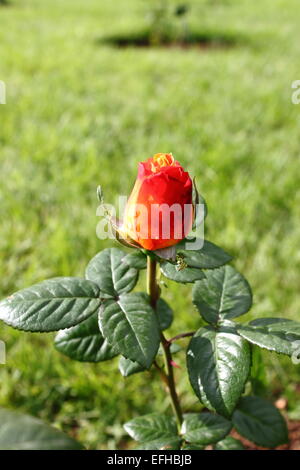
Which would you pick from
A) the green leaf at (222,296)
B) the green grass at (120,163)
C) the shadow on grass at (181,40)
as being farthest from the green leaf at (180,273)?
the shadow on grass at (181,40)

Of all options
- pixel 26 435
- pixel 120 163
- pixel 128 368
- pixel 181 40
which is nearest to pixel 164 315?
pixel 128 368

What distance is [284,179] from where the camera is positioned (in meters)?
2.05

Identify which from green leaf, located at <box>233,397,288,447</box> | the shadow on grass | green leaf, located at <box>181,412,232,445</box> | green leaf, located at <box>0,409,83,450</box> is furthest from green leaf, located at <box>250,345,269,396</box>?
the shadow on grass

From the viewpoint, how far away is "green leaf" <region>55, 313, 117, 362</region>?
76 cm

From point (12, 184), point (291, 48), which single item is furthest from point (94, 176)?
point (291, 48)

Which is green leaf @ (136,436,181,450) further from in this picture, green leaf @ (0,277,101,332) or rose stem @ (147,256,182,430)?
green leaf @ (0,277,101,332)

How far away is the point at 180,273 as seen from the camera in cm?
62

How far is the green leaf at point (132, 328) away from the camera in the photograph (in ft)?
1.89

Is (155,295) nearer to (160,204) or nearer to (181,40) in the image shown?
(160,204)

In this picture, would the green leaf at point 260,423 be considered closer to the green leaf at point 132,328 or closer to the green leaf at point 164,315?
the green leaf at point 164,315

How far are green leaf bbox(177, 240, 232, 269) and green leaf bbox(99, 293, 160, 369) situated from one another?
78 mm

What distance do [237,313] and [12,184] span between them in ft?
4.87

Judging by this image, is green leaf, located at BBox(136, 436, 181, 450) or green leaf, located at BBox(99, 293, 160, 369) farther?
green leaf, located at BBox(136, 436, 181, 450)

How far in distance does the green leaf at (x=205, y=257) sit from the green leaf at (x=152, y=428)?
33cm
